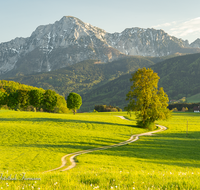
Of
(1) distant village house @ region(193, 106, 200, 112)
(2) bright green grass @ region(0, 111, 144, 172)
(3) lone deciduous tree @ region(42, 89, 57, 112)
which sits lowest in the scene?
(1) distant village house @ region(193, 106, 200, 112)

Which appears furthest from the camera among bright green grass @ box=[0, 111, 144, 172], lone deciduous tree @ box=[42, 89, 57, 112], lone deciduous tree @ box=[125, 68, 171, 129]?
lone deciduous tree @ box=[42, 89, 57, 112]

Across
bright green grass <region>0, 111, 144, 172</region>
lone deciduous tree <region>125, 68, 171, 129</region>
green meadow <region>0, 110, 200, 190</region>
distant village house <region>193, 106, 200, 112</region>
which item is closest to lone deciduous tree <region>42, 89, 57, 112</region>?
green meadow <region>0, 110, 200, 190</region>

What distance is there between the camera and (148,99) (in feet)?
195

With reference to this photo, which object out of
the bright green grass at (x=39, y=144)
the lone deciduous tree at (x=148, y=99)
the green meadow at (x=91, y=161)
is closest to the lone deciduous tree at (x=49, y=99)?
the green meadow at (x=91, y=161)

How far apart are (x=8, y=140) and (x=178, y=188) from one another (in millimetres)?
39473

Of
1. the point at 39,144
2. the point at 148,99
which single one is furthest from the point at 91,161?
the point at 148,99

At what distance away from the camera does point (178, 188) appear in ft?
23.9

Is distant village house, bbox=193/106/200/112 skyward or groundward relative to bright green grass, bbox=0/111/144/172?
groundward

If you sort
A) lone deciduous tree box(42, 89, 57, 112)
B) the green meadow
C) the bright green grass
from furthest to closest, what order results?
lone deciduous tree box(42, 89, 57, 112), the bright green grass, the green meadow

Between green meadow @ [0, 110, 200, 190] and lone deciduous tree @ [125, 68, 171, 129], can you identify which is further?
lone deciduous tree @ [125, 68, 171, 129]

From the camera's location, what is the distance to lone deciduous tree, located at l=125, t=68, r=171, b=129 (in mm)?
58938

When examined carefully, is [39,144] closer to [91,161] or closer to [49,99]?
[91,161]

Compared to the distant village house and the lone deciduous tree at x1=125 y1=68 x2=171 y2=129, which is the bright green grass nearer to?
the lone deciduous tree at x1=125 y1=68 x2=171 y2=129

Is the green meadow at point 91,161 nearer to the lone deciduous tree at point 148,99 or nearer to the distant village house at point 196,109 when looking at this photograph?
the lone deciduous tree at point 148,99
